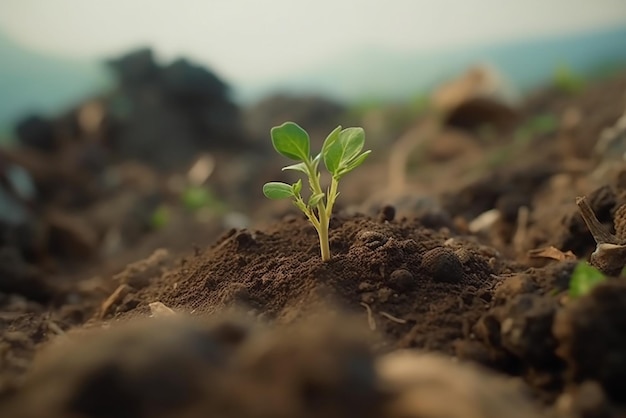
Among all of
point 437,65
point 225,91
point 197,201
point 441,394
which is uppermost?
point 437,65

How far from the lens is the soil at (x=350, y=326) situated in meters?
0.88

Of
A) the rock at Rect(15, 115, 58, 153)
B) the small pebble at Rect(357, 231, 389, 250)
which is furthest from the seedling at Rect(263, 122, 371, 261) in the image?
the rock at Rect(15, 115, 58, 153)

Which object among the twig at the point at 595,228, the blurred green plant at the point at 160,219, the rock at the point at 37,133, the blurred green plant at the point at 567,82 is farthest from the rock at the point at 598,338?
the rock at the point at 37,133

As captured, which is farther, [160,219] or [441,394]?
[160,219]

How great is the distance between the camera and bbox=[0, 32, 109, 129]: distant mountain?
713cm

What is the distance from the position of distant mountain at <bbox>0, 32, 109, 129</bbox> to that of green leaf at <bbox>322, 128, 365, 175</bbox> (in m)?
6.37

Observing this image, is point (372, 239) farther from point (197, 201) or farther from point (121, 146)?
point (121, 146)

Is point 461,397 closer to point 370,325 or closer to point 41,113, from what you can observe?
point 370,325

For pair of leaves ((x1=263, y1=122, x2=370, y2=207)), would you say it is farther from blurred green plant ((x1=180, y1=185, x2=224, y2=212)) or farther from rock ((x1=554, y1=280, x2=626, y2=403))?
blurred green plant ((x1=180, y1=185, x2=224, y2=212))

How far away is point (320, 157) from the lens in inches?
63.2

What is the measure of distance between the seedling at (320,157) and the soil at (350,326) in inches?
7.1

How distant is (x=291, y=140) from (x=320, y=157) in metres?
0.10

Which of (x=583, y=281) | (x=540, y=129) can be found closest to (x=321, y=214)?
(x=583, y=281)

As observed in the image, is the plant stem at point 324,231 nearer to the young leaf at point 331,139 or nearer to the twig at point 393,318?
the young leaf at point 331,139
